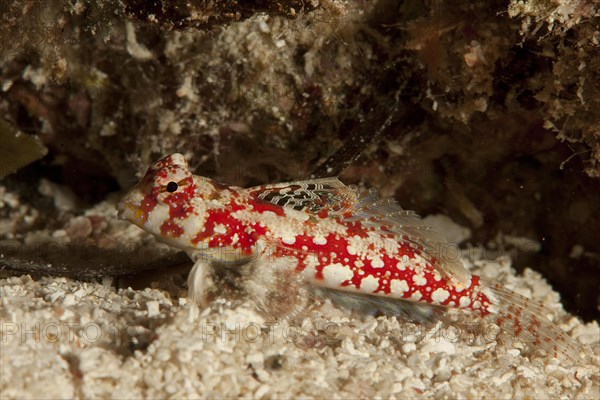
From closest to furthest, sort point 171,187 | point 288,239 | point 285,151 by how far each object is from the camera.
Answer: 1. point 171,187
2. point 288,239
3. point 285,151

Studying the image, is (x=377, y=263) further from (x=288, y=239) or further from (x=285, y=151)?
(x=285, y=151)

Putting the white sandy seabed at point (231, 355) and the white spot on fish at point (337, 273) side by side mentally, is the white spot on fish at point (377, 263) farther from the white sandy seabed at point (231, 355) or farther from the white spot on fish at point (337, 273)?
the white sandy seabed at point (231, 355)

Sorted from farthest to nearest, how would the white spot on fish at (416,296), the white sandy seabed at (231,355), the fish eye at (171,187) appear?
the white spot on fish at (416,296), the fish eye at (171,187), the white sandy seabed at (231,355)

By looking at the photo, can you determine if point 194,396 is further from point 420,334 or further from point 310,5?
point 310,5

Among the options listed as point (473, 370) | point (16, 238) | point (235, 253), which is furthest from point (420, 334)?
point (16, 238)

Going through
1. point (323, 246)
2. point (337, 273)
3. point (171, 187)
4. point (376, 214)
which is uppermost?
point (171, 187)

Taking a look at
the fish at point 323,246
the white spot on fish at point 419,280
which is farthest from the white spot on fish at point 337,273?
the white spot on fish at point 419,280

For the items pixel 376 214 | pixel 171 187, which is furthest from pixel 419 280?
pixel 171 187
